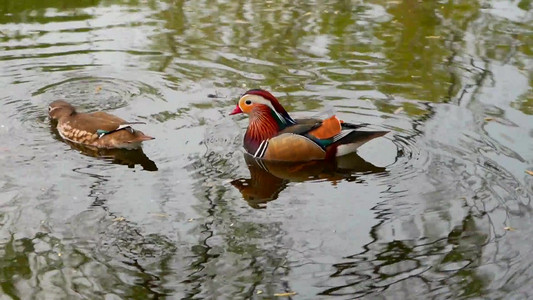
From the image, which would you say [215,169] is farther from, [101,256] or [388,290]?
[388,290]

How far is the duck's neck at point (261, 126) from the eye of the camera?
7.87 meters

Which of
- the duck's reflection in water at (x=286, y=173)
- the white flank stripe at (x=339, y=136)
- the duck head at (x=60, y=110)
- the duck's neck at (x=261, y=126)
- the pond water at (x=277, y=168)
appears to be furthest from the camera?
the duck head at (x=60, y=110)

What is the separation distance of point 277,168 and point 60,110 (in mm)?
2235

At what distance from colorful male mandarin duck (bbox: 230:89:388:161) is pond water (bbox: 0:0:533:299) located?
A: 0.17m

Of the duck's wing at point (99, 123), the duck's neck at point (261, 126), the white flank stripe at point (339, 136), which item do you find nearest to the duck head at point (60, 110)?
the duck's wing at point (99, 123)

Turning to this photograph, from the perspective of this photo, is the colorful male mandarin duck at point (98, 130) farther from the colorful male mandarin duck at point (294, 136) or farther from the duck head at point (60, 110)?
the colorful male mandarin duck at point (294, 136)

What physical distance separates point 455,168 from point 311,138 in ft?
4.19

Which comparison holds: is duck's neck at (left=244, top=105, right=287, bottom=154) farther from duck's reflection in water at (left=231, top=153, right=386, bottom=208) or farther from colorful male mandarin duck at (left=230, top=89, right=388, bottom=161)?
duck's reflection in water at (left=231, top=153, right=386, bottom=208)

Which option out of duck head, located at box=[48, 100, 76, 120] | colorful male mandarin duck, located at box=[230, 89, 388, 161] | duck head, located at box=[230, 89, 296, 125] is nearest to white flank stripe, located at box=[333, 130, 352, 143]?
colorful male mandarin duck, located at box=[230, 89, 388, 161]

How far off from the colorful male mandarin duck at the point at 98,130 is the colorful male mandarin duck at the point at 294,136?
3.22 feet

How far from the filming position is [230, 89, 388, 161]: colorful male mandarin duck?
25.4 ft

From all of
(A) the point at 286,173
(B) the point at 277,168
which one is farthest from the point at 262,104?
(A) the point at 286,173

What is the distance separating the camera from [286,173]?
760 cm

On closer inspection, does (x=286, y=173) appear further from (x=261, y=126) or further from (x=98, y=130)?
(x=98, y=130)
